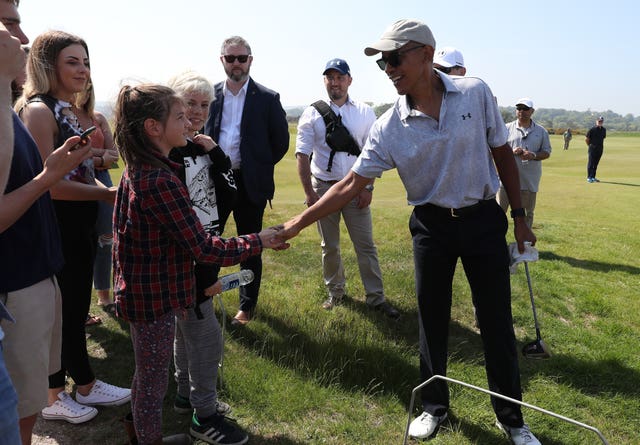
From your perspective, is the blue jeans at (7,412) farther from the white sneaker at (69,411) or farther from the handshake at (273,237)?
the white sneaker at (69,411)

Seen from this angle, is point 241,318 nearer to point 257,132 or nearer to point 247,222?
point 247,222

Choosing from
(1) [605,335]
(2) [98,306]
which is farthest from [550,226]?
(2) [98,306]

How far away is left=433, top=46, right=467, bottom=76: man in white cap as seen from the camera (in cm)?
459

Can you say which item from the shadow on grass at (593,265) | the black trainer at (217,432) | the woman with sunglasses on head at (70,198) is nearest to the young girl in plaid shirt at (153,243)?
the black trainer at (217,432)

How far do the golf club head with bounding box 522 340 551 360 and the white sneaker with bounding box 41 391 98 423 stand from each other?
3.37 m

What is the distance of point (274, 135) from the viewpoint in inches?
193

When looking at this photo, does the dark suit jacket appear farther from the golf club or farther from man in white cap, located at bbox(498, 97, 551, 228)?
man in white cap, located at bbox(498, 97, 551, 228)

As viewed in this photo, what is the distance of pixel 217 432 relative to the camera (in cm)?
302

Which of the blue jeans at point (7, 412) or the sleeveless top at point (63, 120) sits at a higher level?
the sleeveless top at point (63, 120)

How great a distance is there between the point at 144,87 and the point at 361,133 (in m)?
3.12

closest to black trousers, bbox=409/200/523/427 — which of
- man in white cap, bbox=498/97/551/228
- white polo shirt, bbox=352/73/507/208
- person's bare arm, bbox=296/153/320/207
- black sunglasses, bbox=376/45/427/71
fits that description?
white polo shirt, bbox=352/73/507/208

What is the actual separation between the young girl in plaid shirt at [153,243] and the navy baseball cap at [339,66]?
2.88m

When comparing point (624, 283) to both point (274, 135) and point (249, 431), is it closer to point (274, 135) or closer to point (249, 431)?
point (274, 135)

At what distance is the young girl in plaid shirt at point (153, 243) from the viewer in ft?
7.64
